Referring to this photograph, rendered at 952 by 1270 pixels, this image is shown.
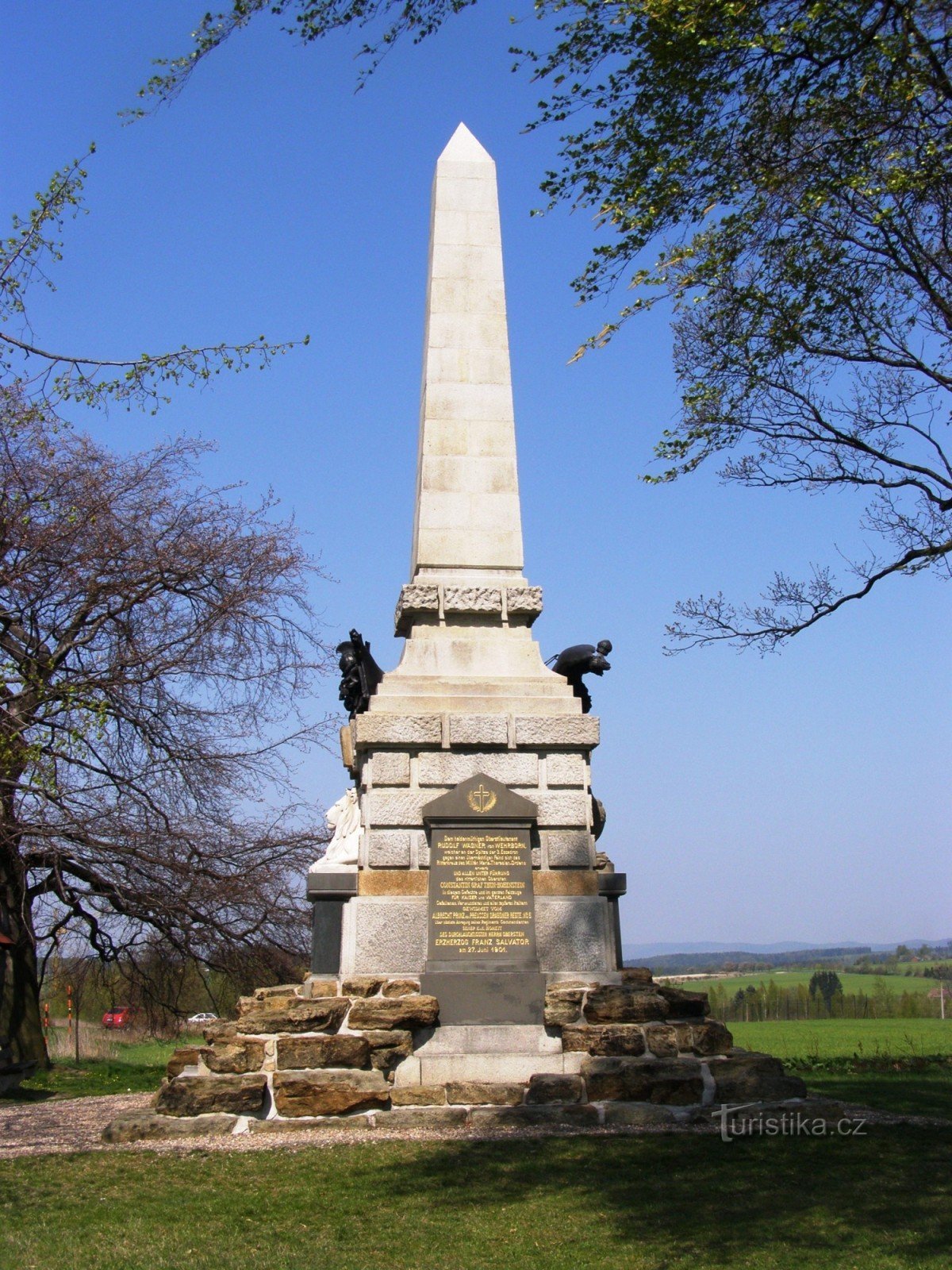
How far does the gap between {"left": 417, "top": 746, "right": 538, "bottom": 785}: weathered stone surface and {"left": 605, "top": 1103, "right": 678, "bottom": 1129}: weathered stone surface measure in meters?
2.76

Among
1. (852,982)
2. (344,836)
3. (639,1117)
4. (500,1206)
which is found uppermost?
(344,836)

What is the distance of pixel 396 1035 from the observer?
9266 millimetres

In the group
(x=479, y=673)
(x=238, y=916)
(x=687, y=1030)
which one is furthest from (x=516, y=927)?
(x=238, y=916)

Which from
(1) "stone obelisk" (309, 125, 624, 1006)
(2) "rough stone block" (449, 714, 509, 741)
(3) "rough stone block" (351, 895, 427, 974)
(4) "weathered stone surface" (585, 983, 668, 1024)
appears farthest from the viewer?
(2) "rough stone block" (449, 714, 509, 741)

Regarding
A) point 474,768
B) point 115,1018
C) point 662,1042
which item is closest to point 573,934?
point 662,1042

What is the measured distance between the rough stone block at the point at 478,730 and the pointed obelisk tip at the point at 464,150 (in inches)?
230

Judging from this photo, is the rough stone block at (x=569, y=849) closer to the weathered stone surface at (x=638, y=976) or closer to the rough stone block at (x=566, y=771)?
the rough stone block at (x=566, y=771)

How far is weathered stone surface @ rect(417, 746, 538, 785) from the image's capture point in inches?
409

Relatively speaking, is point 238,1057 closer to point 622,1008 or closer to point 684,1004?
point 622,1008

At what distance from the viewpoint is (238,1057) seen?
8.98 meters

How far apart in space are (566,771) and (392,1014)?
8.10 ft

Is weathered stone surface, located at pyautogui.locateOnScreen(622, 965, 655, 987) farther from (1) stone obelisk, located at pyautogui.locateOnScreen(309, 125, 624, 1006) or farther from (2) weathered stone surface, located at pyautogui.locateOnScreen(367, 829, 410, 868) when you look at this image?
(2) weathered stone surface, located at pyautogui.locateOnScreen(367, 829, 410, 868)

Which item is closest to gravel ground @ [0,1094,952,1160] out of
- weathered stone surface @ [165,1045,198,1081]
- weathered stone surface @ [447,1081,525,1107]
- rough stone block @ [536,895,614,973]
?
weathered stone surface @ [165,1045,198,1081]

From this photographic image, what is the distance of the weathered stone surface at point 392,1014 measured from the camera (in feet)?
30.5
